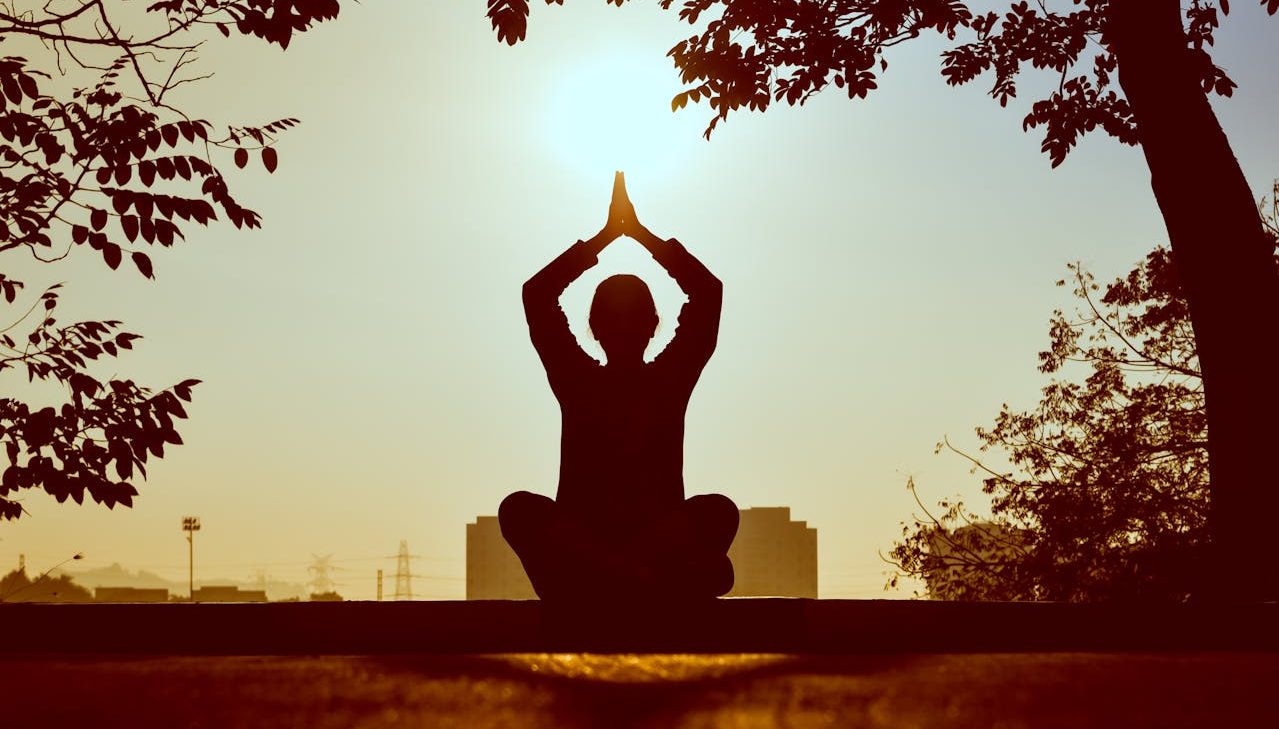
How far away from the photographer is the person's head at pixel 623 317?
513 cm

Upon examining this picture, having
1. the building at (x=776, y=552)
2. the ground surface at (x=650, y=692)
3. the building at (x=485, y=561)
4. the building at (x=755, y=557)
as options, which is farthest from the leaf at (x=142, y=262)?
the building at (x=776, y=552)

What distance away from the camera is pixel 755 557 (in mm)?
167375

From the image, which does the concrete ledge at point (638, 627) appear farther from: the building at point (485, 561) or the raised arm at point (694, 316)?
the building at point (485, 561)

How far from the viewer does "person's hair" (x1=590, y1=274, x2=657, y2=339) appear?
5141 mm

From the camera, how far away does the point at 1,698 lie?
5.40 feet

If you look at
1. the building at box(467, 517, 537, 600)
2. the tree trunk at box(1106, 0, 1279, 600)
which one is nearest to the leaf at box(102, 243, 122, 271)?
the tree trunk at box(1106, 0, 1279, 600)

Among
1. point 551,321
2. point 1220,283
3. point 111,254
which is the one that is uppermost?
point 1220,283

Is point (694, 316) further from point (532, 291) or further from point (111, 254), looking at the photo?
→ point (111, 254)

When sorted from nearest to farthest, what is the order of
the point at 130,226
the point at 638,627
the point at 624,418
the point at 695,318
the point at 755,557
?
1. the point at 638,627
2. the point at 624,418
3. the point at 695,318
4. the point at 130,226
5. the point at 755,557

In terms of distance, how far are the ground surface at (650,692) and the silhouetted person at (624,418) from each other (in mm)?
2333

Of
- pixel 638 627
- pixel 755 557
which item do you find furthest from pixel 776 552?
pixel 638 627

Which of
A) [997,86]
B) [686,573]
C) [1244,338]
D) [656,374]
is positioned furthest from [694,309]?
[997,86]

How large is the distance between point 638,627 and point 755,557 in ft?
546

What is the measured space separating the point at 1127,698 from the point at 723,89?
389 inches
